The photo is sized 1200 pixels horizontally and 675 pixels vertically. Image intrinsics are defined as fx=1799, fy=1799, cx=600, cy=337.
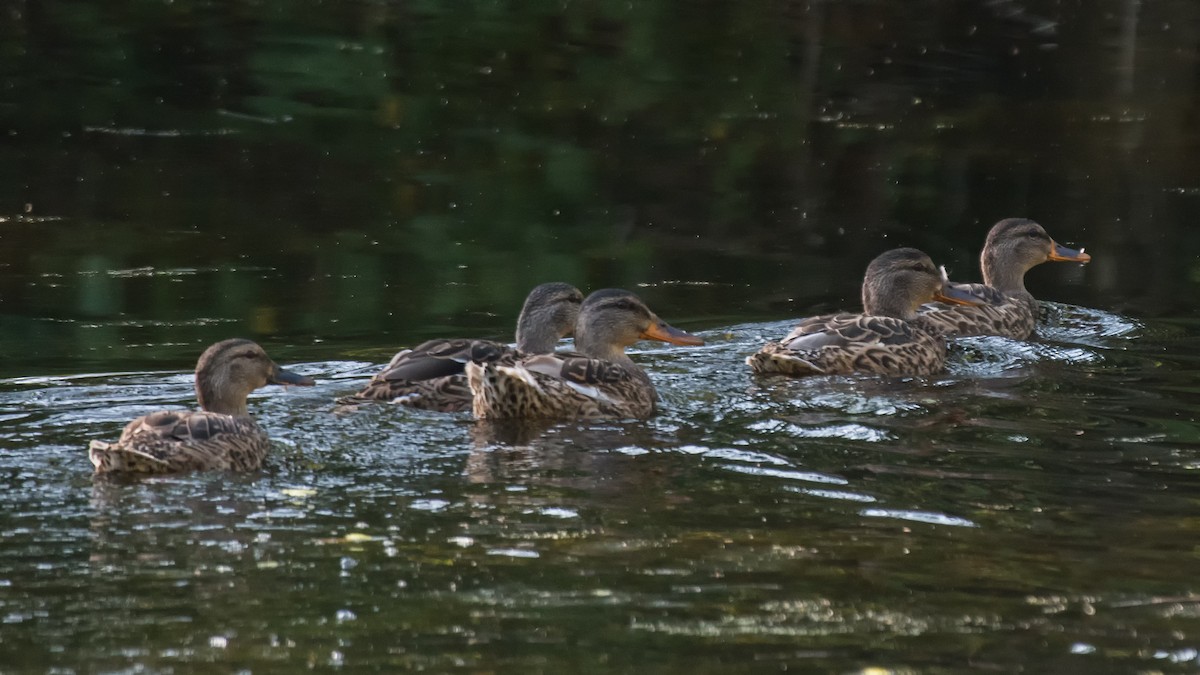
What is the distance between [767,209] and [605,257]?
3.13 meters

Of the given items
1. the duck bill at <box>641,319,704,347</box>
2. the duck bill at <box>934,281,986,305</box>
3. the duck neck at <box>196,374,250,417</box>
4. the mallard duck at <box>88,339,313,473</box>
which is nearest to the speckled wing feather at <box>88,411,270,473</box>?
the mallard duck at <box>88,339,313,473</box>

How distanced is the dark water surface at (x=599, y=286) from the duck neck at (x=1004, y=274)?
1.80 ft

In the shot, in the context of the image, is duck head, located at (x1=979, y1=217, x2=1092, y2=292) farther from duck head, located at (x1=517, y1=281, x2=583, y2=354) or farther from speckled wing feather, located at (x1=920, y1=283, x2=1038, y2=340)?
duck head, located at (x1=517, y1=281, x2=583, y2=354)

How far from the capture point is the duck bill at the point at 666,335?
38.0 ft

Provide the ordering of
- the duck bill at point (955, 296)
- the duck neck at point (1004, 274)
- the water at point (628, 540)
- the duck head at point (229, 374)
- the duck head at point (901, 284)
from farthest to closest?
1. the duck neck at point (1004, 274)
2. the duck bill at point (955, 296)
3. the duck head at point (901, 284)
4. the duck head at point (229, 374)
5. the water at point (628, 540)

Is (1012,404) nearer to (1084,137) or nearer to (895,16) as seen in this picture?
(1084,137)

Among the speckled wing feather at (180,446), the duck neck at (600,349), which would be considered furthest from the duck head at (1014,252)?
the speckled wing feather at (180,446)

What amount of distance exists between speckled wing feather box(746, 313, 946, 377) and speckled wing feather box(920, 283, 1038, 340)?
122 cm

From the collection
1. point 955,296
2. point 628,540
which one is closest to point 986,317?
point 955,296

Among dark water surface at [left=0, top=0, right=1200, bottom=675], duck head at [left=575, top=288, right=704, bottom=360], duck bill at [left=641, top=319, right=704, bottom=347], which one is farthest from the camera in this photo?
duck bill at [left=641, top=319, right=704, bottom=347]

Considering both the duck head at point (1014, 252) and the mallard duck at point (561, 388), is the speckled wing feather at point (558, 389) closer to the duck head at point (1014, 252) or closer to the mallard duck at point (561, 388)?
the mallard duck at point (561, 388)

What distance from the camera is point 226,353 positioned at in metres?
9.63

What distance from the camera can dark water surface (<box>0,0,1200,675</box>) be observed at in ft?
21.1

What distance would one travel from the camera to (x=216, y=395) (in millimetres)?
9641
